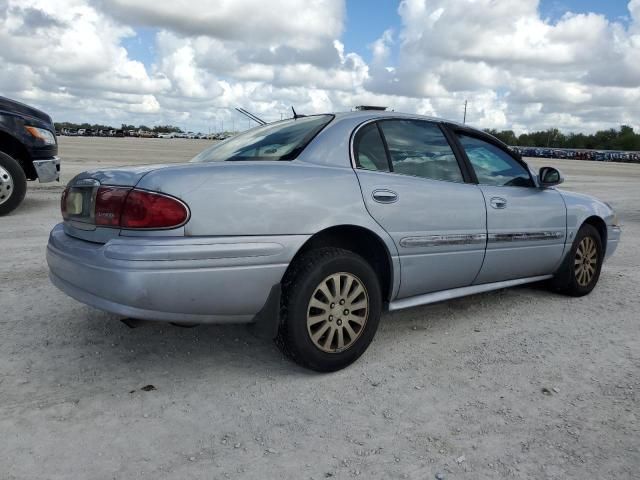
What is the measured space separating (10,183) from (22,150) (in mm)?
566

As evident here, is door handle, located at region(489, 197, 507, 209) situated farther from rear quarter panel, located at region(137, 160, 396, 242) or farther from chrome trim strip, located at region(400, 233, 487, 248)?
rear quarter panel, located at region(137, 160, 396, 242)

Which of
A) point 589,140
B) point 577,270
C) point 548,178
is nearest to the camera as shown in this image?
point 548,178

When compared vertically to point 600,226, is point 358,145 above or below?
above

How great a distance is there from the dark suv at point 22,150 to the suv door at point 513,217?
5981 mm

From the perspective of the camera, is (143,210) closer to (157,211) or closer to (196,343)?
(157,211)

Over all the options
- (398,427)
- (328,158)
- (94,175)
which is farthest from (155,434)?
(328,158)

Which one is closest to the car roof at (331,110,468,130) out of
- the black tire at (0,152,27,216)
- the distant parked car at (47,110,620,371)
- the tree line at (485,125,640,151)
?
the distant parked car at (47,110,620,371)

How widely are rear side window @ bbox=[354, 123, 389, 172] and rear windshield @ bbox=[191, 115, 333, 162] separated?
0.24m

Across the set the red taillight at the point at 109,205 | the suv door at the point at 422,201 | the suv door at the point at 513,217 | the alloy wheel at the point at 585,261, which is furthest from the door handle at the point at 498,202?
the red taillight at the point at 109,205

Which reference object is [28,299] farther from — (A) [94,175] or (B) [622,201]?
(B) [622,201]

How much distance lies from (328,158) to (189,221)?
3.10ft

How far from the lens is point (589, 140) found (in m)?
111

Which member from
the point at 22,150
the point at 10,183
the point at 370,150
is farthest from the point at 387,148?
the point at 22,150

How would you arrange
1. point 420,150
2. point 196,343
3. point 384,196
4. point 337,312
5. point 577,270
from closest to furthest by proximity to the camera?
point 337,312
point 384,196
point 196,343
point 420,150
point 577,270
